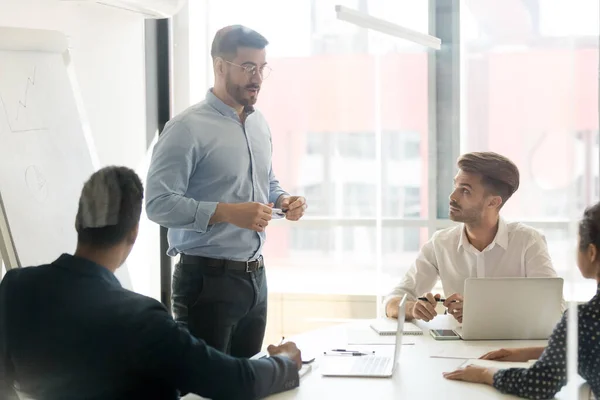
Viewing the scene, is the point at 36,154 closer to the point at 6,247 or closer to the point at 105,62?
the point at 6,247

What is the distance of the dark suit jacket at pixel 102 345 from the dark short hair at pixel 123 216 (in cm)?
9

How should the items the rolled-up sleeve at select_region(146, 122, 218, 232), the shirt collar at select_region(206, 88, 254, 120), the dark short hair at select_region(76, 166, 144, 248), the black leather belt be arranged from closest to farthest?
the dark short hair at select_region(76, 166, 144, 248) → the rolled-up sleeve at select_region(146, 122, 218, 232) → the black leather belt → the shirt collar at select_region(206, 88, 254, 120)

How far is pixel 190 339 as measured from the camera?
5.58 ft

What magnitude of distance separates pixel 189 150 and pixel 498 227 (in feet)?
3.84

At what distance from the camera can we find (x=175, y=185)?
2.53m

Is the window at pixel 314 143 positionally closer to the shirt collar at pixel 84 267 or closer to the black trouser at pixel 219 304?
the black trouser at pixel 219 304

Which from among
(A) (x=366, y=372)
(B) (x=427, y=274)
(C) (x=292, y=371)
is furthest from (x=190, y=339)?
(B) (x=427, y=274)

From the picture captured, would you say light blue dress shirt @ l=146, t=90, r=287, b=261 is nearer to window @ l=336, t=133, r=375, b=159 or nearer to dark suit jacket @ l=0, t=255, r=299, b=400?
dark suit jacket @ l=0, t=255, r=299, b=400

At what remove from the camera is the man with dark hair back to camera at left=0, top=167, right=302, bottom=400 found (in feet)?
5.57

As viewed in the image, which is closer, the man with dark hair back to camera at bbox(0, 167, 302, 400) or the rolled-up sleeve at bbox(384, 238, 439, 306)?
the man with dark hair back to camera at bbox(0, 167, 302, 400)

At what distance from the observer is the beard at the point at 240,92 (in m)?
2.69

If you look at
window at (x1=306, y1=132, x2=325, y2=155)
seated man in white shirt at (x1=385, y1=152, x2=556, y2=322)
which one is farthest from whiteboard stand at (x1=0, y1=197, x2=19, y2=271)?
window at (x1=306, y1=132, x2=325, y2=155)

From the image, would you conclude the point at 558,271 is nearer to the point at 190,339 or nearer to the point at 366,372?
the point at 366,372

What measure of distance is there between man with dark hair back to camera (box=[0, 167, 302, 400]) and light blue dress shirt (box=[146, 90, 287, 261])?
616 millimetres
